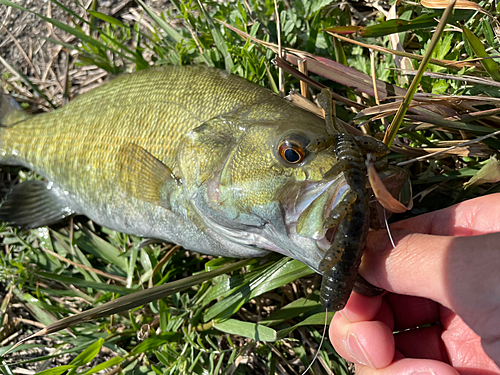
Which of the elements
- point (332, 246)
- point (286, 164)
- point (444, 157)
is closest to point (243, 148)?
point (286, 164)

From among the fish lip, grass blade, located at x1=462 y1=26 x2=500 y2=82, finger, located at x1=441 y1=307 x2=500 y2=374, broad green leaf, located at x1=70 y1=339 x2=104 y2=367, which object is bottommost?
broad green leaf, located at x1=70 y1=339 x2=104 y2=367

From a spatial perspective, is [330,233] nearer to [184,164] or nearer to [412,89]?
[412,89]

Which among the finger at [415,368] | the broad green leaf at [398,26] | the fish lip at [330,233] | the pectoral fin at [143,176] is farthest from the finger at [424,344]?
the broad green leaf at [398,26]

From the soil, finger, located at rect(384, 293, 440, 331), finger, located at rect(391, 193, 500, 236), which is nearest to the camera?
finger, located at rect(391, 193, 500, 236)

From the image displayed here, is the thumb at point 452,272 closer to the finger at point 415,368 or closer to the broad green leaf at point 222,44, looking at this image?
the finger at point 415,368

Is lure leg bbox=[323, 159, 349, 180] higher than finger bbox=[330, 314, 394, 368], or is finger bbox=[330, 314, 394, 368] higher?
lure leg bbox=[323, 159, 349, 180]

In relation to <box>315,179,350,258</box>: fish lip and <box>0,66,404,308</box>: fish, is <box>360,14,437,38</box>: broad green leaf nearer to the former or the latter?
<box>0,66,404,308</box>: fish

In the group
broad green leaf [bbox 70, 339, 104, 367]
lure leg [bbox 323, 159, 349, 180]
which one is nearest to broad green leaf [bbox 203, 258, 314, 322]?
broad green leaf [bbox 70, 339, 104, 367]

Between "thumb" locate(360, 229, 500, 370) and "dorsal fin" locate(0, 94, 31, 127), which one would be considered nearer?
"thumb" locate(360, 229, 500, 370)
